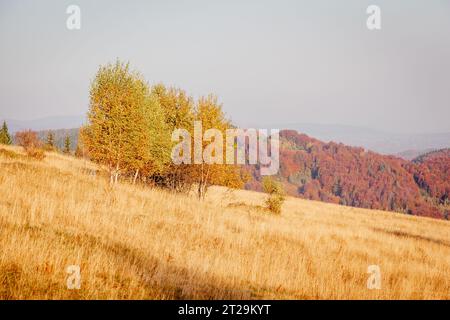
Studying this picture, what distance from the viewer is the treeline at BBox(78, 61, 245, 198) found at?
86.8ft

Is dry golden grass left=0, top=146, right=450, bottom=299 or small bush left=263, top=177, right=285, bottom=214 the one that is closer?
dry golden grass left=0, top=146, right=450, bottom=299

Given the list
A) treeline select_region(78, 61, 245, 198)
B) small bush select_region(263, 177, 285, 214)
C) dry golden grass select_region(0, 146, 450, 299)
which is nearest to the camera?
dry golden grass select_region(0, 146, 450, 299)

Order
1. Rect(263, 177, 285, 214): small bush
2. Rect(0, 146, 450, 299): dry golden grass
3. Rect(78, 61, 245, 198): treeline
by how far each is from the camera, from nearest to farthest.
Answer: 1. Rect(0, 146, 450, 299): dry golden grass
2. Rect(78, 61, 245, 198): treeline
3. Rect(263, 177, 285, 214): small bush

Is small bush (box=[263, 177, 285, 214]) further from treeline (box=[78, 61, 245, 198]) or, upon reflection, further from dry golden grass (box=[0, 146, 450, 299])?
dry golden grass (box=[0, 146, 450, 299])

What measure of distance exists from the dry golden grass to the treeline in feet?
25.8

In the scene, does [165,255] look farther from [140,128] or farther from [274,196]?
[274,196]

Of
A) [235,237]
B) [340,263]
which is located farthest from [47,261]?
[340,263]

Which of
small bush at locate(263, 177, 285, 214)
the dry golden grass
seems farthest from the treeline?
the dry golden grass

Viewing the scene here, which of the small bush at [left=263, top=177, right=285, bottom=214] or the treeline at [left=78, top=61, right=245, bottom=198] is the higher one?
the treeline at [left=78, top=61, right=245, bottom=198]

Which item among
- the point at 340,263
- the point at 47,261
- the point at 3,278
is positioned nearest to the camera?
the point at 3,278
